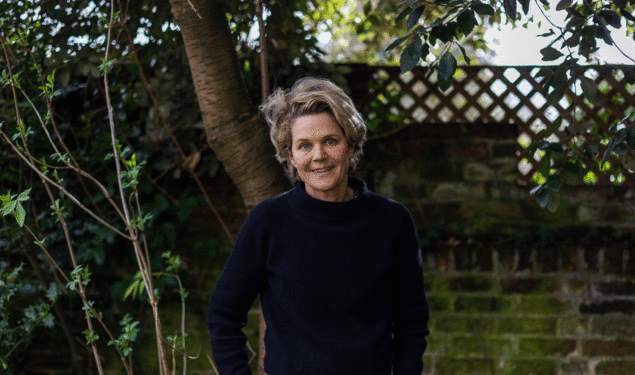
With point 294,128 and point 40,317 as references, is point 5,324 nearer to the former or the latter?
point 40,317

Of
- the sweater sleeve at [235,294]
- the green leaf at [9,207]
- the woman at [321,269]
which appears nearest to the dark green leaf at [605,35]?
the woman at [321,269]

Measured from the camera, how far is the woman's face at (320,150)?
1.40 m

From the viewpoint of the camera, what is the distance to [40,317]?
2389 mm

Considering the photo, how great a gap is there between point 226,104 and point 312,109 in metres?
0.69

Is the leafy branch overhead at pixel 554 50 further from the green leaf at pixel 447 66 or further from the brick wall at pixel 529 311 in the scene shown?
the brick wall at pixel 529 311

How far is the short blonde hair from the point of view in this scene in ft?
4.62

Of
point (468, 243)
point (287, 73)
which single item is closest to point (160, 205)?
point (287, 73)

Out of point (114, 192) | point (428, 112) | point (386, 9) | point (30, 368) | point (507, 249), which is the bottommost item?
point (30, 368)

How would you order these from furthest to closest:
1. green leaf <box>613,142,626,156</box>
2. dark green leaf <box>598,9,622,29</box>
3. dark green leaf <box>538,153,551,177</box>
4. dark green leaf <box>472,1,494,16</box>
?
dark green leaf <box>538,153,551,177</box>
dark green leaf <box>598,9,622,29</box>
green leaf <box>613,142,626,156</box>
dark green leaf <box>472,1,494,16</box>

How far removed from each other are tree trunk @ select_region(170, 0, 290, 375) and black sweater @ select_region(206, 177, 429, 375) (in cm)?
56

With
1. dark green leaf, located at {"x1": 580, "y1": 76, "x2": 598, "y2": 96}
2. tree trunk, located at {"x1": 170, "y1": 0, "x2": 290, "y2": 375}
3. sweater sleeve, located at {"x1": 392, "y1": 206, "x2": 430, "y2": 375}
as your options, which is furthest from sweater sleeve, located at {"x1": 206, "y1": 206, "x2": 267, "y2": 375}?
dark green leaf, located at {"x1": 580, "y1": 76, "x2": 598, "y2": 96}

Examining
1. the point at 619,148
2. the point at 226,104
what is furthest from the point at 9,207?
the point at 619,148

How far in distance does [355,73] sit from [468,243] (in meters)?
1.18

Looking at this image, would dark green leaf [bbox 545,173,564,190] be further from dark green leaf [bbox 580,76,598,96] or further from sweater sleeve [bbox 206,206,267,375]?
sweater sleeve [bbox 206,206,267,375]
